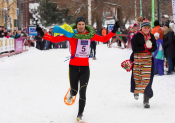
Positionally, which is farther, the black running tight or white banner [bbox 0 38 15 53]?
white banner [bbox 0 38 15 53]

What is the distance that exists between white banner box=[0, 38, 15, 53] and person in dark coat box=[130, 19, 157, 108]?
37.4ft

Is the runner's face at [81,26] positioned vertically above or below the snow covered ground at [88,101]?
above

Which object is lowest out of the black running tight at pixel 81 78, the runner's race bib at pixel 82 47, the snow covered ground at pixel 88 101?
the snow covered ground at pixel 88 101

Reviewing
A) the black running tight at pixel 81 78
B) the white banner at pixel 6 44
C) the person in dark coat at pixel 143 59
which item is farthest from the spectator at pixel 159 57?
the white banner at pixel 6 44

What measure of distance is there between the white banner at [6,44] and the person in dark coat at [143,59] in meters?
11.4

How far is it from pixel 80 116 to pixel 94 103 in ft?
5.08

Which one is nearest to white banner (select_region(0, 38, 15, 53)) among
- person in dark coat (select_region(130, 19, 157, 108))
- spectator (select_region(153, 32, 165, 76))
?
spectator (select_region(153, 32, 165, 76))

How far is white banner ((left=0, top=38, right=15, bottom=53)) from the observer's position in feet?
53.7

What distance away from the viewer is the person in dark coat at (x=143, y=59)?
6000 mm

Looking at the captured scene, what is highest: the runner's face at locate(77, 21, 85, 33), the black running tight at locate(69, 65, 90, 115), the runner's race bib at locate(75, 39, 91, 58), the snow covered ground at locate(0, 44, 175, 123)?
the runner's face at locate(77, 21, 85, 33)

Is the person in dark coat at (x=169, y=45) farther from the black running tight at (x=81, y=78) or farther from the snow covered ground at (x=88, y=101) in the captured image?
the black running tight at (x=81, y=78)

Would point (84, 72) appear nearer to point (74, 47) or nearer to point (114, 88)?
point (74, 47)

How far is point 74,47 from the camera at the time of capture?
5504 mm

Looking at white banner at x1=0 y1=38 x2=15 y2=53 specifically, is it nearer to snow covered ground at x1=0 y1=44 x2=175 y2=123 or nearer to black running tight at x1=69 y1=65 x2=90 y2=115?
snow covered ground at x1=0 y1=44 x2=175 y2=123
